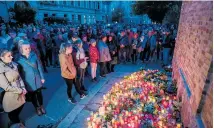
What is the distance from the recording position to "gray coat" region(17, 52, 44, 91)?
4.42m

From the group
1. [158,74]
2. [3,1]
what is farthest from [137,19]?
[158,74]

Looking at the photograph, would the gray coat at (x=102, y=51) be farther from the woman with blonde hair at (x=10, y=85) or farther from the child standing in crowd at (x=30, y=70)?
the woman with blonde hair at (x=10, y=85)

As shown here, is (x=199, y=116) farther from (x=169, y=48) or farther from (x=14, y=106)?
(x=169, y=48)

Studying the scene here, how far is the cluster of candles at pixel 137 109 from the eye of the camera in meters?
4.20

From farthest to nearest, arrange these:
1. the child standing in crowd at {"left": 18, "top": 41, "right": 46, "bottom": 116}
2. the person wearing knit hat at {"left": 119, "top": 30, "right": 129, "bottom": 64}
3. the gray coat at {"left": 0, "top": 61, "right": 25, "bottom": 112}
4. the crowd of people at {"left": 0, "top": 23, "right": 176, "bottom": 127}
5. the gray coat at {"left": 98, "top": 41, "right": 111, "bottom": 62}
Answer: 1. the person wearing knit hat at {"left": 119, "top": 30, "right": 129, "bottom": 64}
2. the gray coat at {"left": 98, "top": 41, "right": 111, "bottom": 62}
3. the child standing in crowd at {"left": 18, "top": 41, "right": 46, "bottom": 116}
4. the crowd of people at {"left": 0, "top": 23, "right": 176, "bottom": 127}
5. the gray coat at {"left": 0, "top": 61, "right": 25, "bottom": 112}

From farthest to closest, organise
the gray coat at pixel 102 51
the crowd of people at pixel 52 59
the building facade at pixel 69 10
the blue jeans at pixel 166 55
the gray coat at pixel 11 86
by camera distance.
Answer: the building facade at pixel 69 10 < the blue jeans at pixel 166 55 < the gray coat at pixel 102 51 < the crowd of people at pixel 52 59 < the gray coat at pixel 11 86

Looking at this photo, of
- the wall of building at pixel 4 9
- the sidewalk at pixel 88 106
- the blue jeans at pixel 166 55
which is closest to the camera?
the sidewalk at pixel 88 106

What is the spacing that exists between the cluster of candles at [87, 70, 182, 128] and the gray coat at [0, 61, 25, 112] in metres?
1.51

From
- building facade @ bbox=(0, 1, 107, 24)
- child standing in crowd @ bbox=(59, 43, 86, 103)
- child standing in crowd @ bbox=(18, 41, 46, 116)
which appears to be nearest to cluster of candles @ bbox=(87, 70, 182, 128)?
child standing in crowd @ bbox=(59, 43, 86, 103)

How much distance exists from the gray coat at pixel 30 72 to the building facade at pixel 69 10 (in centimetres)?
2393

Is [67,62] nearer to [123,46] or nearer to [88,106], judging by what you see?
[88,106]

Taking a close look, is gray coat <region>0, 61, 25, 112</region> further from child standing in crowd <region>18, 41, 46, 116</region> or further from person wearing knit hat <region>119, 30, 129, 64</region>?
person wearing knit hat <region>119, 30, 129, 64</region>

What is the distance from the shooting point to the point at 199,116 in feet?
10.7

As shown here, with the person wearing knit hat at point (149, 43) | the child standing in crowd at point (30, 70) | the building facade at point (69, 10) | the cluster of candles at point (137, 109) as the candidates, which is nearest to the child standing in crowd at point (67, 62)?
the child standing in crowd at point (30, 70)
